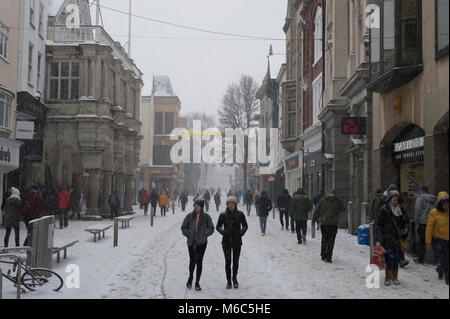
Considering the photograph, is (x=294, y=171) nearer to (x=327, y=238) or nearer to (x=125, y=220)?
(x=125, y=220)

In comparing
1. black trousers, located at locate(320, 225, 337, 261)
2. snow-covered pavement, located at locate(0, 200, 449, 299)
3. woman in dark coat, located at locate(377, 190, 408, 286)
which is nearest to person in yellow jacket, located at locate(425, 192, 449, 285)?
snow-covered pavement, located at locate(0, 200, 449, 299)

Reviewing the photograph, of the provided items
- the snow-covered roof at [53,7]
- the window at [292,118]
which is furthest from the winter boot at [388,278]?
the window at [292,118]

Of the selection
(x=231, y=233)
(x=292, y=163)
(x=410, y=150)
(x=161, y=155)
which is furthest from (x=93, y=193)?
(x=161, y=155)

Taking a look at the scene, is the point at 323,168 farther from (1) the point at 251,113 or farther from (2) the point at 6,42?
(1) the point at 251,113

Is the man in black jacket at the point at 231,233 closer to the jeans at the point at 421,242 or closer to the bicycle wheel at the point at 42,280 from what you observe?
the bicycle wheel at the point at 42,280

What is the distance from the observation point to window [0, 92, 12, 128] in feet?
70.9

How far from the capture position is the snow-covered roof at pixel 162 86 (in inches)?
2753

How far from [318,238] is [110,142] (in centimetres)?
1522

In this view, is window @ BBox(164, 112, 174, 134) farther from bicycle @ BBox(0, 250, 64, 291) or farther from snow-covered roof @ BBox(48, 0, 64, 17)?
bicycle @ BBox(0, 250, 64, 291)

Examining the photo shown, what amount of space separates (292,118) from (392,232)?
2841 centimetres

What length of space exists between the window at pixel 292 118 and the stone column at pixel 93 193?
15.0 m

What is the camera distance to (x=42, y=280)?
9062 millimetres

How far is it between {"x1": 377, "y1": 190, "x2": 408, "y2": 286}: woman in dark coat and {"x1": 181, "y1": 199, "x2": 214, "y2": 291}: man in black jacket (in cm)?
319
